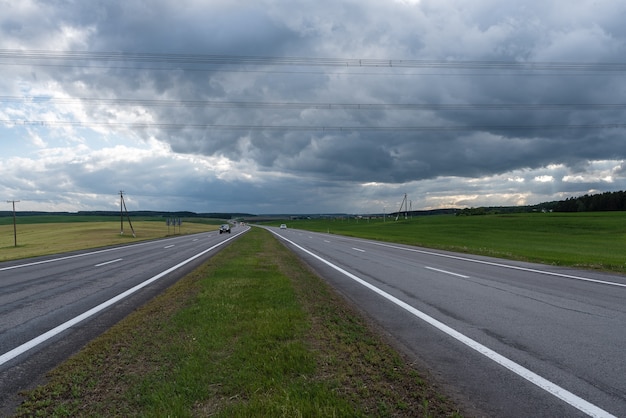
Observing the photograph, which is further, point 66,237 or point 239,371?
point 66,237

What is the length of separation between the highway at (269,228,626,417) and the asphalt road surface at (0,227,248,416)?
15.7 ft

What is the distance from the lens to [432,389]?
4.46 m

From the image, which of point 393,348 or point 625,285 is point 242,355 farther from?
point 625,285

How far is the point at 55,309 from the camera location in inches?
360

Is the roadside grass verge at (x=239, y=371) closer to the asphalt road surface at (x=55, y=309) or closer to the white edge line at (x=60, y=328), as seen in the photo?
the asphalt road surface at (x=55, y=309)

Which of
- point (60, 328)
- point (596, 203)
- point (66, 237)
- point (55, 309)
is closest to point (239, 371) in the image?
point (60, 328)

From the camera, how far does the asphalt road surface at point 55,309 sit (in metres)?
5.43

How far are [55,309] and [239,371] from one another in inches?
252

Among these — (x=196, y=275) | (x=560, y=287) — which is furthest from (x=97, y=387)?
(x=560, y=287)

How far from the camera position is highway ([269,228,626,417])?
430 cm

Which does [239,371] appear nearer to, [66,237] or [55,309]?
[55,309]

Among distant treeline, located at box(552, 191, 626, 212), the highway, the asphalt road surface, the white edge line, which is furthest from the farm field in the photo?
distant treeline, located at box(552, 191, 626, 212)

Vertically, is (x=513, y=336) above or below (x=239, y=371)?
below

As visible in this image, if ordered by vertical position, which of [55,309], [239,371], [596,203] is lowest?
[55,309]
